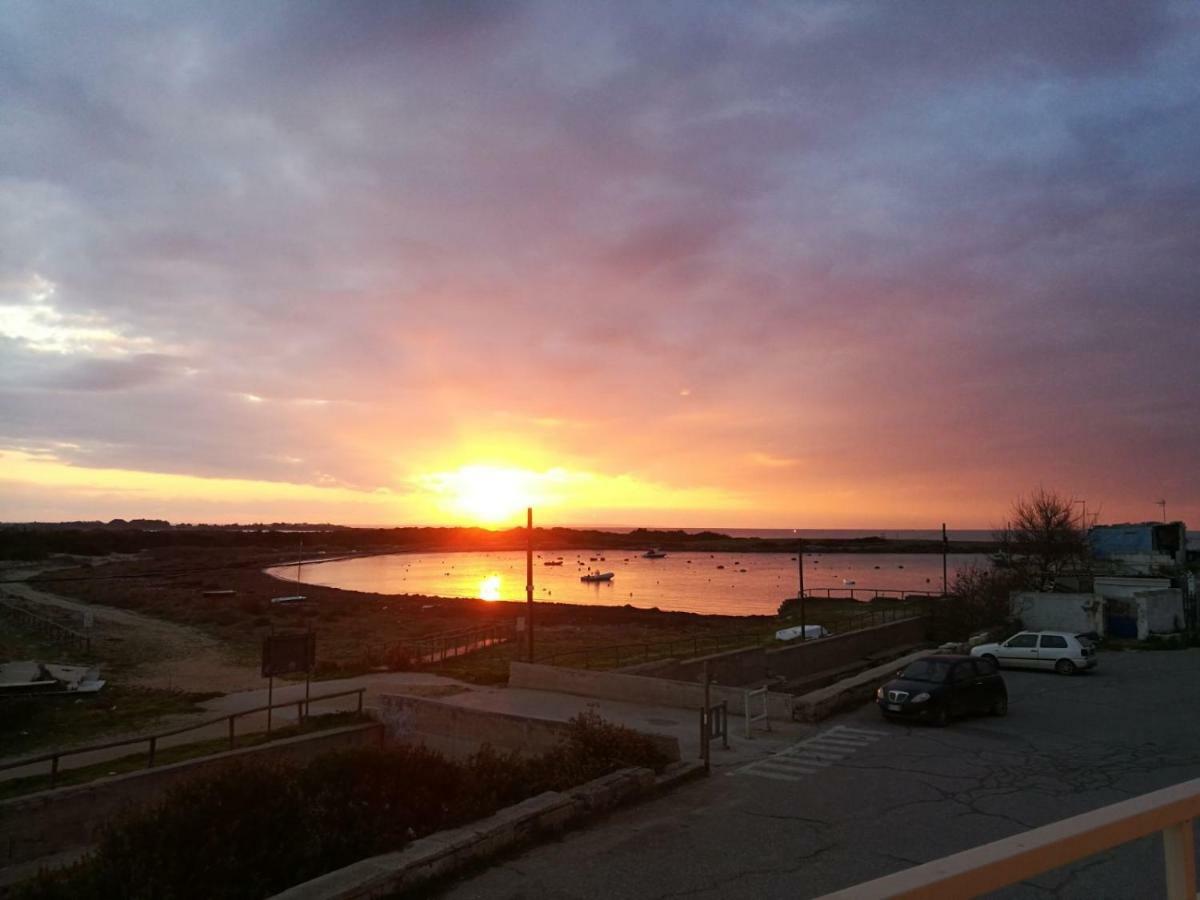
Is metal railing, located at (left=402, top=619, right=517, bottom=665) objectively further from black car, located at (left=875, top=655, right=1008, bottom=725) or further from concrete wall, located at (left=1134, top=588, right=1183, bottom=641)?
concrete wall, located at (left=1134, top=588, right=1183, bottom=641)

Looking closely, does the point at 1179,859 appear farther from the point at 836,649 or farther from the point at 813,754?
the point at 836,649

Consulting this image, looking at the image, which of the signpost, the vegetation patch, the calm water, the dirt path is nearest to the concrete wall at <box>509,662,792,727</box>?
the signpost

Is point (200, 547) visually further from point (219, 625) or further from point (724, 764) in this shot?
point (724, 764)

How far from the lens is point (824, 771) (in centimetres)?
1372

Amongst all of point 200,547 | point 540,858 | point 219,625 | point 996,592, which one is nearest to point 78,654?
point 219,625

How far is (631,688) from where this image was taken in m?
21.2

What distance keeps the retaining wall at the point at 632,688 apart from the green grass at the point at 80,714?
11.7 metres

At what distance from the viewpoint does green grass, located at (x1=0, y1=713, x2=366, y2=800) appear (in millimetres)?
17438

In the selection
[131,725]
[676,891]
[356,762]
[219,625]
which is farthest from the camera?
[219,625]

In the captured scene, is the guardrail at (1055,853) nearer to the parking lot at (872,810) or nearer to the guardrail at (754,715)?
the parking lot at (872,810)

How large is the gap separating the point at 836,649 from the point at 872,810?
22.3m

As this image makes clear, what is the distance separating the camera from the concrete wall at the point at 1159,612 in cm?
3722

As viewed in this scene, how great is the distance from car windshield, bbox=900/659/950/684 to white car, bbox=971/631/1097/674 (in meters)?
8.58

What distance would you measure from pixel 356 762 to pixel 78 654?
42.2 meters
